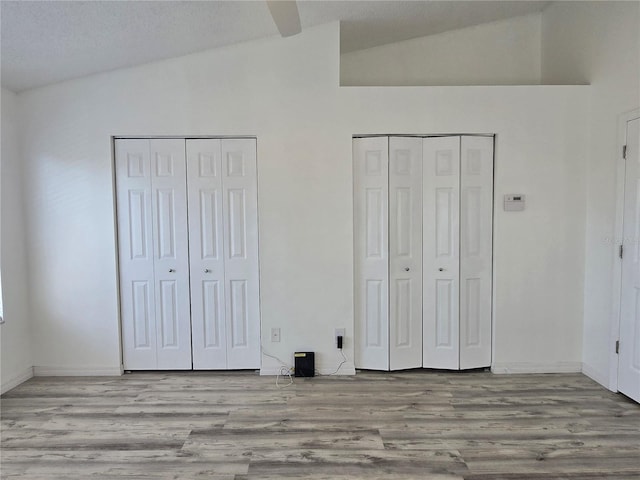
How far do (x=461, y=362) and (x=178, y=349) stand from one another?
2529mm

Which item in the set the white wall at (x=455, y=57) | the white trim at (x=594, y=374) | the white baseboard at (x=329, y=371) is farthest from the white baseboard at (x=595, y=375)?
the white wall at (x=455, y=57)

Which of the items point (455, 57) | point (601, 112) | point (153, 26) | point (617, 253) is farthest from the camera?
point (455, 57)

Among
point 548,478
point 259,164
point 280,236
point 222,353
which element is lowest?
point 548,478

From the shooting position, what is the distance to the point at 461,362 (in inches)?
126

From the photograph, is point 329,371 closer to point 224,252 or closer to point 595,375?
point 224,252

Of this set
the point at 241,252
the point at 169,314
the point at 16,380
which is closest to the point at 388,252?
the point at 241,252

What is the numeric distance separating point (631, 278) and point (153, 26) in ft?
12.9

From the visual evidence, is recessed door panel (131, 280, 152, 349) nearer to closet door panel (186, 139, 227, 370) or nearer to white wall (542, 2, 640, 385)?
closet door panel (186, 139, 227, 370)

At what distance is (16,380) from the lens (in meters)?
3.04

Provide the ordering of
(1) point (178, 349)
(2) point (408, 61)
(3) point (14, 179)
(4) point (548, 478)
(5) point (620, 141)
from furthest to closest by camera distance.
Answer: (2) point (408, 61) → (1) point (178, 349) → (3) point (14, 179) → (5) point (620, 141) → (4) point (548, 478)

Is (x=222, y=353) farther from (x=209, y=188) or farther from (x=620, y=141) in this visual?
(x=620, y=141)

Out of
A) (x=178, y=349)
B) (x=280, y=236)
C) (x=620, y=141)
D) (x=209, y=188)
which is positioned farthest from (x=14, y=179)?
(x=620, y=141)

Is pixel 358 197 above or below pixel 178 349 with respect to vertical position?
above

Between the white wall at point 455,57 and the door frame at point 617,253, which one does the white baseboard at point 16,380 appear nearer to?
the white wall at point 455,57
